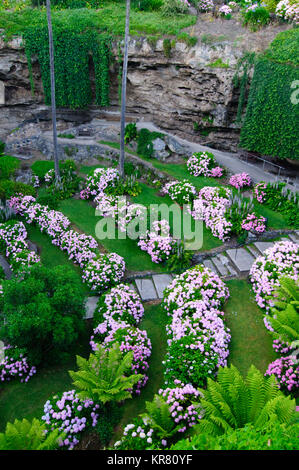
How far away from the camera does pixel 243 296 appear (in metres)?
11.2

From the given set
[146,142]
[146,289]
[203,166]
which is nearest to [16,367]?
[146,289]

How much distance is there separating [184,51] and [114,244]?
12.6 metres

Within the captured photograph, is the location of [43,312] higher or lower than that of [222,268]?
higher

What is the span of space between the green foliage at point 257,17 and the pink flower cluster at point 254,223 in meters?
12.0

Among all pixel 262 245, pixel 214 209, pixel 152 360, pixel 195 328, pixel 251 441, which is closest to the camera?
pixel 251 441

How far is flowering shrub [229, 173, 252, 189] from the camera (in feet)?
54.5

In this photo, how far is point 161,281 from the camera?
475 inches

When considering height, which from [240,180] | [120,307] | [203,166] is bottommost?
[120,307]

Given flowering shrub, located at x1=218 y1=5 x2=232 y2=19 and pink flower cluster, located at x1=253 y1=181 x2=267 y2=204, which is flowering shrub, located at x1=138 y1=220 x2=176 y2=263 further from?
flowering shrub, located at x1=218 y1=5 x2=232 y2=19

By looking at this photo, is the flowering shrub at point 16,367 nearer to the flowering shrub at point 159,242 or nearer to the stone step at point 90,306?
the stone step at point 90,306

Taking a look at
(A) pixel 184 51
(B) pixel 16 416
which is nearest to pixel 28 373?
(B) pixel 16 416

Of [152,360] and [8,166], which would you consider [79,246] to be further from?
[8,166]

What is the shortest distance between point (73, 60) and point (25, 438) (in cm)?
2113
